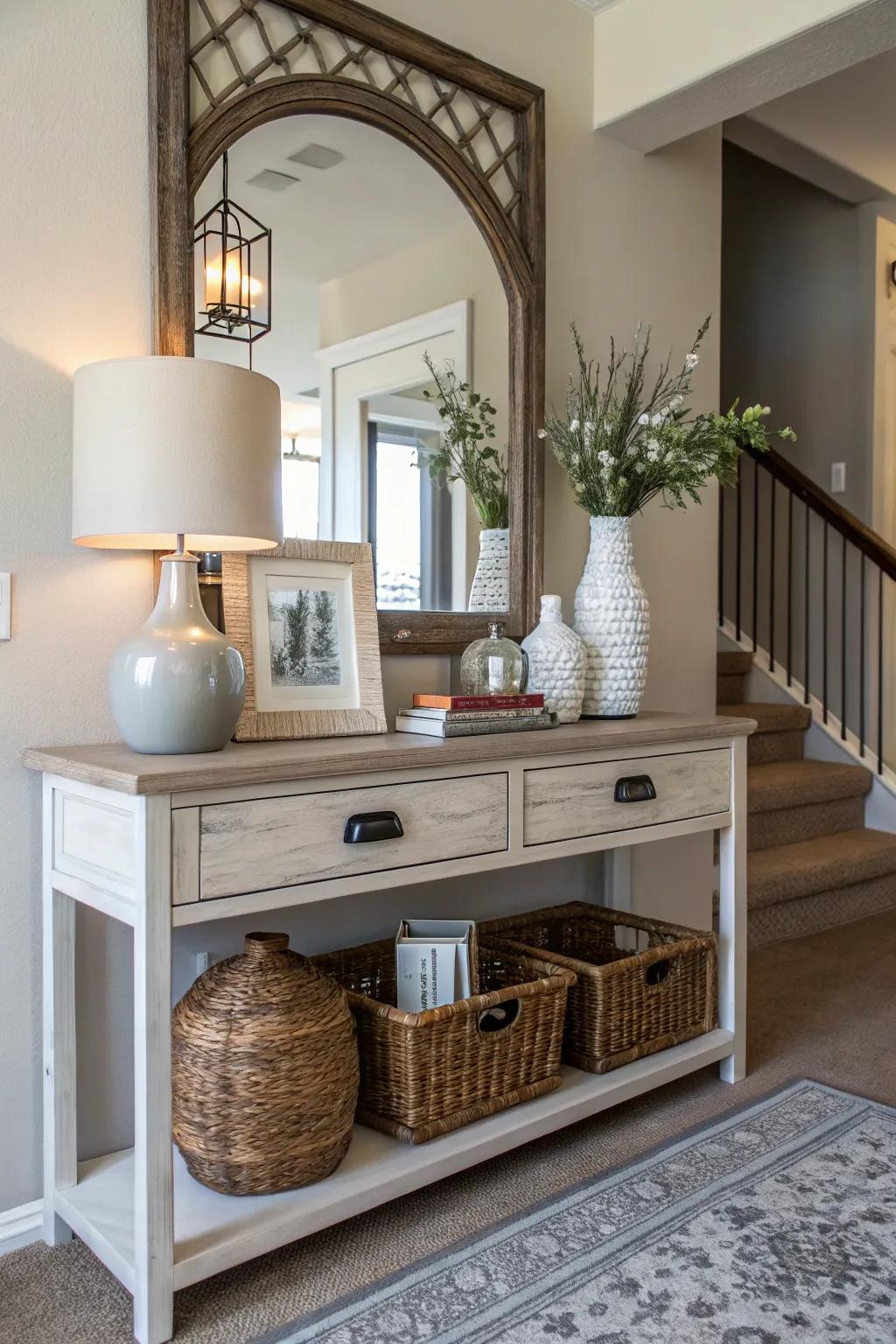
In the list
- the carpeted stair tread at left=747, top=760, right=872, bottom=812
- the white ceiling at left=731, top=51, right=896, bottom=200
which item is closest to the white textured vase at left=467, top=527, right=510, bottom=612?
the carpeted stair tread at left=747, top=760, right=872, bottom=812

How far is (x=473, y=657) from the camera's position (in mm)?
2279

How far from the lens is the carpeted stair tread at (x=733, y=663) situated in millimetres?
4551

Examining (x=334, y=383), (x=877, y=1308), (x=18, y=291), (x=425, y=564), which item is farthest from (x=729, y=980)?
(x=18, y=291)

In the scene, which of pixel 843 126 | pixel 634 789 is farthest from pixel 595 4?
pixel 634 789

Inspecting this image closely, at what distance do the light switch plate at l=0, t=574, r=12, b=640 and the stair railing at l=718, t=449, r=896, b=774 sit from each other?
319 cm

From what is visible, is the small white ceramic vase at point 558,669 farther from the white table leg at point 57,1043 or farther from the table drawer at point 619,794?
the white table leg at point 57,1043

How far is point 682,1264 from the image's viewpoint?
5.62 feet

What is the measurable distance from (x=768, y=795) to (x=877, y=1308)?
2385mm

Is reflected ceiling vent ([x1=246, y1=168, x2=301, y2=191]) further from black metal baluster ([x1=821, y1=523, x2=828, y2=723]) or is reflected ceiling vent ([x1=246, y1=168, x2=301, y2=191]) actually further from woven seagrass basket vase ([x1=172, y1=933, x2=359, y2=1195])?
black metal baluster ([x1=821, y1=523, x2=828, y2=723])

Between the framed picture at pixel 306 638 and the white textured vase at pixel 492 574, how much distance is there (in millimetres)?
337

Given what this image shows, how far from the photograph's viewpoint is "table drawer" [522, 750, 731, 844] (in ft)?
6.61

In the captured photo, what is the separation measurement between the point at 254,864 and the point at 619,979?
951mm

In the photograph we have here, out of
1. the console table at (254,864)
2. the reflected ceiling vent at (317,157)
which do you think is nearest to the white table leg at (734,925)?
the console table at (254,864)

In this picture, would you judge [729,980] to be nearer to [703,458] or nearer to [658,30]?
[703,458]
